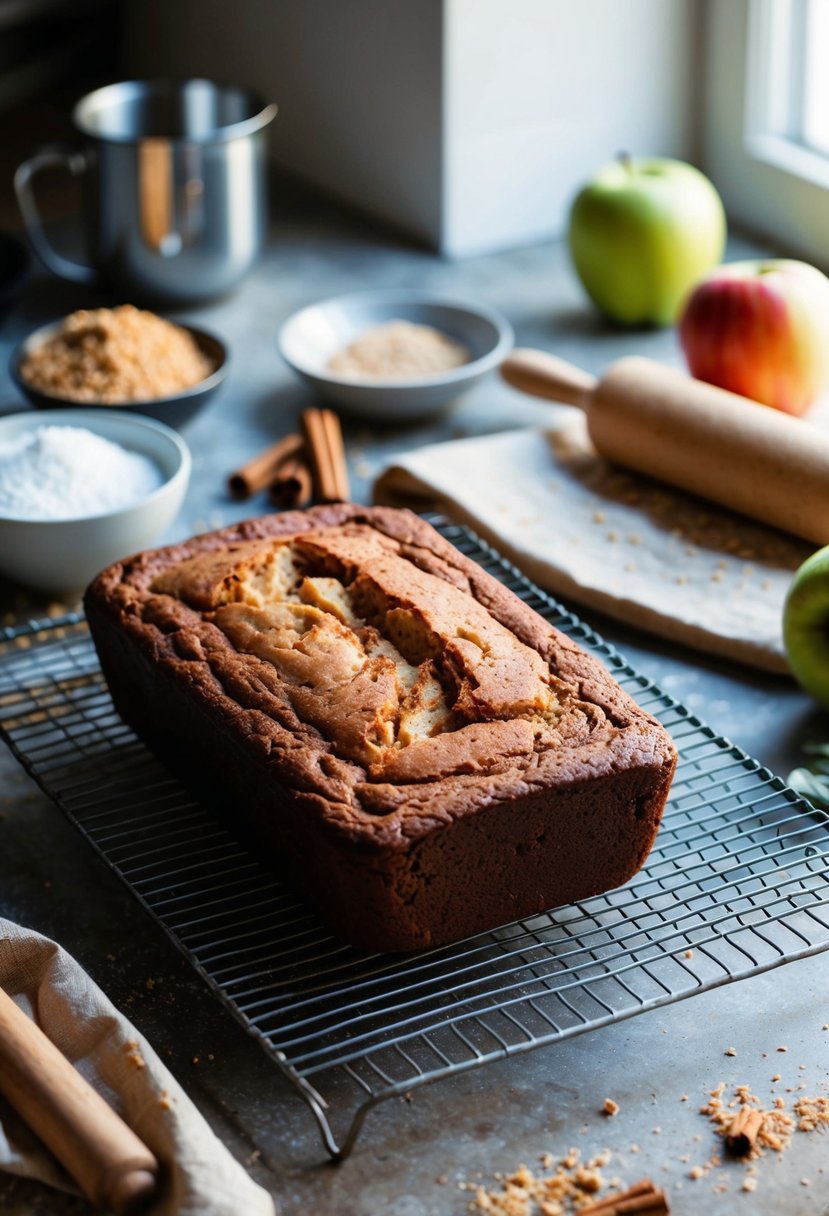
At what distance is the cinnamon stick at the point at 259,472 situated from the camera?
2.20 meters

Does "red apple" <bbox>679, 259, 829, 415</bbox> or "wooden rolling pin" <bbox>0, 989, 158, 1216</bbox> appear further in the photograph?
"red apple" <bbox>679, 259, 829, 415</bbox>

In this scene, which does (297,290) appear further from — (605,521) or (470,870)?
(470,870)

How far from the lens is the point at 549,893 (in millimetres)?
1388

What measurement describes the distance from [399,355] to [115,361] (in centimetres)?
44

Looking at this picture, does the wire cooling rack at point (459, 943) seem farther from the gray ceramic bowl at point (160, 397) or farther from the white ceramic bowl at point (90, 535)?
the gray ceramic bowl at point (160, 397)

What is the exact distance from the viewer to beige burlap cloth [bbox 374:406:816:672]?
1.89 meters

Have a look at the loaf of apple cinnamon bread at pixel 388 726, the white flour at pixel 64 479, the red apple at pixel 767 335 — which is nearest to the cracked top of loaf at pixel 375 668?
the loaf of apple cinnamon bread at pixel 388 726

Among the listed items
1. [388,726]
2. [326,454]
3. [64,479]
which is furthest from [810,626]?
[64,479]

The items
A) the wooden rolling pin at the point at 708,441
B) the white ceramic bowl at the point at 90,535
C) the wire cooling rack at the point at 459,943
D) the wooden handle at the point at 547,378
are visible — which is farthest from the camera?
the wooden handle at the point at 547,378

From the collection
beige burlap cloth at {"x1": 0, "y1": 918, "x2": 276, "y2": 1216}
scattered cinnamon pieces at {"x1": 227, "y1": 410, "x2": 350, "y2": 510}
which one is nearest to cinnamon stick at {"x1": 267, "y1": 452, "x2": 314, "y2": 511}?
scattered cinnamon pieces at {"x1": 227, "y1": 410, "x2": 350, "y2": 510}

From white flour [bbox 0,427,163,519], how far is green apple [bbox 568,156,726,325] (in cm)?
99

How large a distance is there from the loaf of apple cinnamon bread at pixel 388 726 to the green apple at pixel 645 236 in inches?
42.0

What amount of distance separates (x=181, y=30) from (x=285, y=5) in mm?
435

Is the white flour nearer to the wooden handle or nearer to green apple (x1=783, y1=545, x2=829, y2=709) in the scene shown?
the wooden handle
